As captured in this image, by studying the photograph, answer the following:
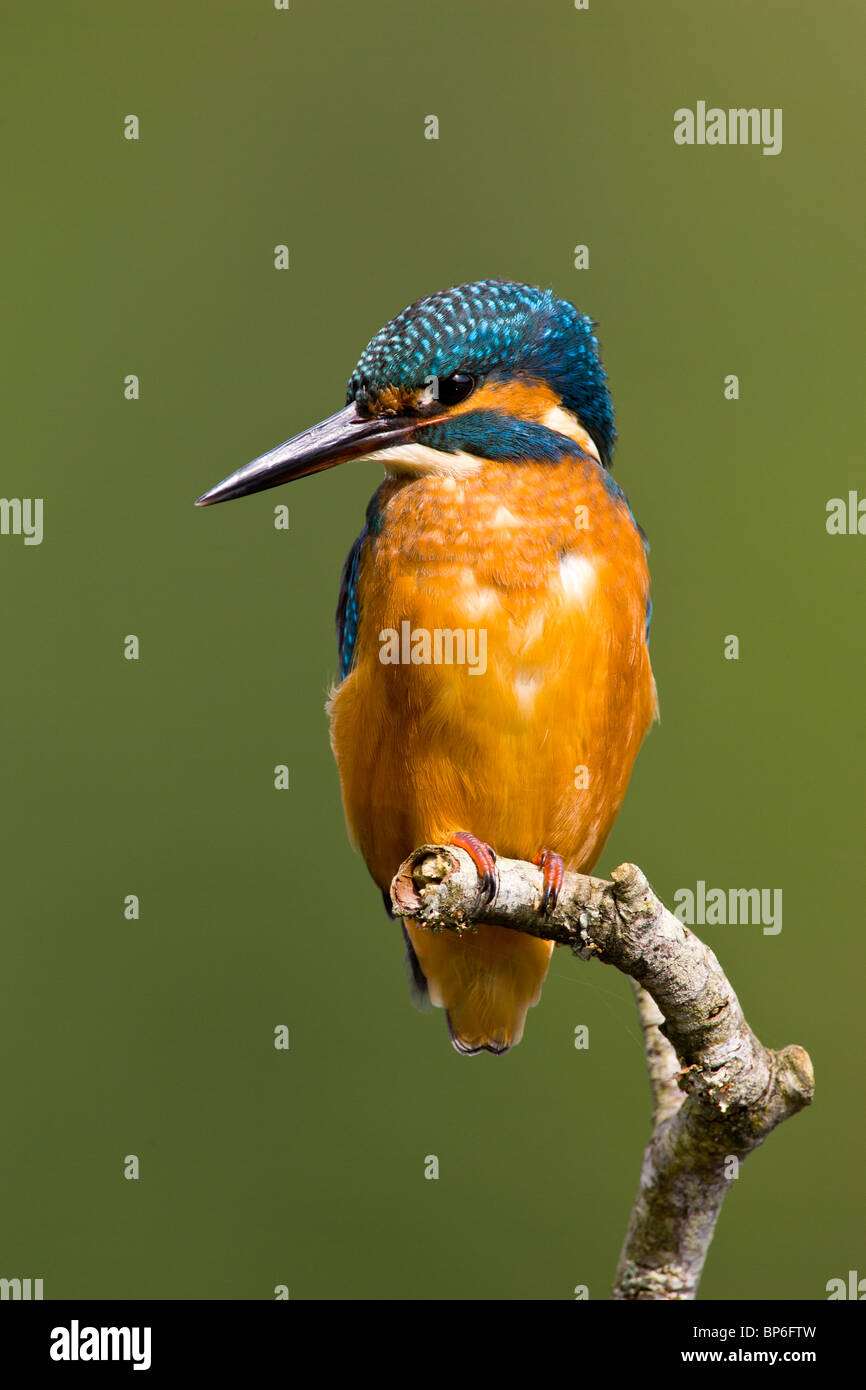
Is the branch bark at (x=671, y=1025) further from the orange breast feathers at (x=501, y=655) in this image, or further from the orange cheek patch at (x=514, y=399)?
the orange cheek patch at (x=514, y=399)

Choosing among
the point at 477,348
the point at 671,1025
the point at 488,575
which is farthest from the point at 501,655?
the point at 671,1025

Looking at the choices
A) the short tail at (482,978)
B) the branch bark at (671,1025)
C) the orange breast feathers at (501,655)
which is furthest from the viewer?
the short tail at (482,978)

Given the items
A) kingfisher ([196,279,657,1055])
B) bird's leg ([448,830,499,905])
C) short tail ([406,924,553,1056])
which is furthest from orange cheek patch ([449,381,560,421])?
short tail ([406,924,553,1056])

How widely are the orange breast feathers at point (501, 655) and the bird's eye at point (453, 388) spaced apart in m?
0.12

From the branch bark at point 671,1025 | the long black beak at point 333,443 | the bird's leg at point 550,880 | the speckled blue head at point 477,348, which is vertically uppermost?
the speckled blue head at point 477,348

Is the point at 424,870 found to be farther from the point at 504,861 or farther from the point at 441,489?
the point at 441,489

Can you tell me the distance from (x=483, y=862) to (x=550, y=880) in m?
0.12

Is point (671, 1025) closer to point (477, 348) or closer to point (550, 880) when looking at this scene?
point (550, 880)

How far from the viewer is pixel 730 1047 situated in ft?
6.36

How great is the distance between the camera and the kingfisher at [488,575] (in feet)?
7.15

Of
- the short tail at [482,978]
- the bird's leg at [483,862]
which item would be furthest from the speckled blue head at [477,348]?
the short tail at [482,978]

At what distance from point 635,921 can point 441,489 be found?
2.46 ft

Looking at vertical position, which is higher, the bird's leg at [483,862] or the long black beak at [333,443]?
the long black beak at [333,443]

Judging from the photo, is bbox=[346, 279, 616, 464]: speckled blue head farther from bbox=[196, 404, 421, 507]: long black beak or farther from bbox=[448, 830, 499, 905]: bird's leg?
bbox=[448, 830, 499, 905]: bird's leg
